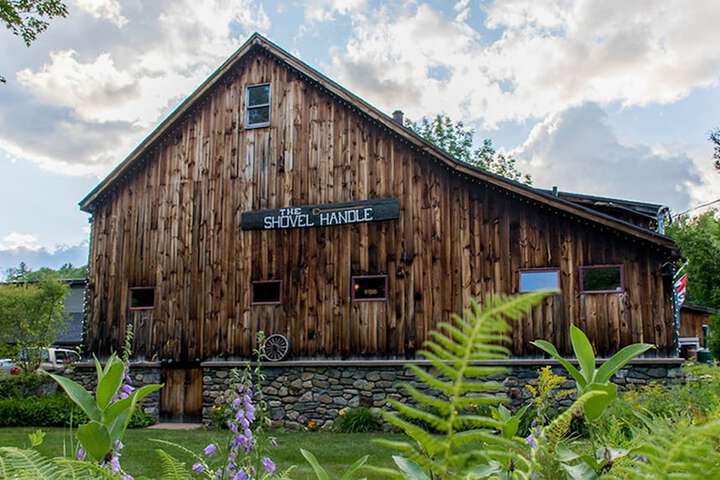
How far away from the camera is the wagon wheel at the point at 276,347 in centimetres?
1421

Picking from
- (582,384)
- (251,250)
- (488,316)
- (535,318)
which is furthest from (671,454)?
(251,250)

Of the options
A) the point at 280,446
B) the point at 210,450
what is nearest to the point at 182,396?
the point at 280,446

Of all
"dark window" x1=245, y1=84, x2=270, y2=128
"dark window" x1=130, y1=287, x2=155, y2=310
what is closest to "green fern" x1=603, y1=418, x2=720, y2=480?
"dark window" x1=245, y1=84, x2=270, y2=128

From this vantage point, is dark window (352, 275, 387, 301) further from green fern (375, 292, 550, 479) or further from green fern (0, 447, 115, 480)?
green fern (375, 292, 550, 479)

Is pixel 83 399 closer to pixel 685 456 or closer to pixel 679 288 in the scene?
pixel 685 456

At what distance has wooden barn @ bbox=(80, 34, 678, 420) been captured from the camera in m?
12.5

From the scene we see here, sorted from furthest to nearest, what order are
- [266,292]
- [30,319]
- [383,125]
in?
[30,319], [266,292], [383,125]

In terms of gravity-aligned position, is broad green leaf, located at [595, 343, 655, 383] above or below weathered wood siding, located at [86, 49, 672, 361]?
below

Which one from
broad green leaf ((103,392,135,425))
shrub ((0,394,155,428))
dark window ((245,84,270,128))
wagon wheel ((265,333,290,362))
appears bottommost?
shrub ((0,394,155,428))

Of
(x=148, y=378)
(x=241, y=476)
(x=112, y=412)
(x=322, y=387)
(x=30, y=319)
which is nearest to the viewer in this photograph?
(x=112, y=412)

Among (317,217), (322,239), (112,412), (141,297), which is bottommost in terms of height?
(112,412)

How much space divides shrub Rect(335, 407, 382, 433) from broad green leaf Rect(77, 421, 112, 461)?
1250cm

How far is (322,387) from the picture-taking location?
13.8 m

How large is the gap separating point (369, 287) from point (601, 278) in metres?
4.82
